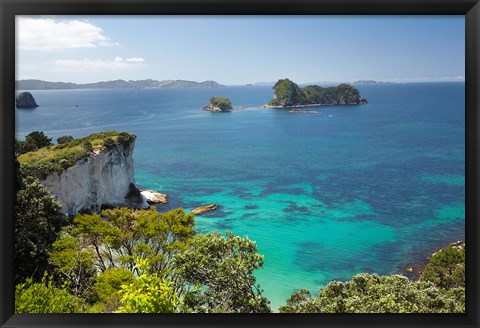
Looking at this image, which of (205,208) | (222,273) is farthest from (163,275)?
Result: (205,208)

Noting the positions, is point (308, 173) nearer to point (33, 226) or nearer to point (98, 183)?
point (98, 183)

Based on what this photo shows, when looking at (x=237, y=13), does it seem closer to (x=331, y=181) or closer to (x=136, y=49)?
(x=331, y=181)

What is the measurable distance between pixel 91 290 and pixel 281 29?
117ft

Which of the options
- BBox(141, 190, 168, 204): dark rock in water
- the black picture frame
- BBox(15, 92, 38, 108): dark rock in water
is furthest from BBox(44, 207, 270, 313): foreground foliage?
BBox(15, 92, 38, 108): dark rock in water

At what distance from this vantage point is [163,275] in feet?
13.7

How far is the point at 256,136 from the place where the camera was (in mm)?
30266

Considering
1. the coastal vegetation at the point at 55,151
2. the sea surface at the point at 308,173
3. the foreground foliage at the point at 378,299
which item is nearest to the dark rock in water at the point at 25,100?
the sea surface at the point at 308,173

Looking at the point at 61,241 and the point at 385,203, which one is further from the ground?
the point at 61,241

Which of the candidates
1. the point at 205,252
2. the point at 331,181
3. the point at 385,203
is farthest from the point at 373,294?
the point at 331,181

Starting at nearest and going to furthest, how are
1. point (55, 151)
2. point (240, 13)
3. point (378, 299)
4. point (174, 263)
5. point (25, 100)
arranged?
point (240, 13) → point (378, 299) → point (174, 263) → point (55, 151) → point (25, 100)

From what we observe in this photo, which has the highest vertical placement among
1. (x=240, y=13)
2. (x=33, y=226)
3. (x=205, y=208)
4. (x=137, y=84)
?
(x=137, y=84)

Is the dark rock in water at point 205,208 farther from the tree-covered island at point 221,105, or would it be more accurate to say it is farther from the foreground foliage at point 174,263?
the tree-covered island at point 221,105

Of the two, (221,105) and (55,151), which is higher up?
(221,105)

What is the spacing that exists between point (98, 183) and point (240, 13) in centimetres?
1268
